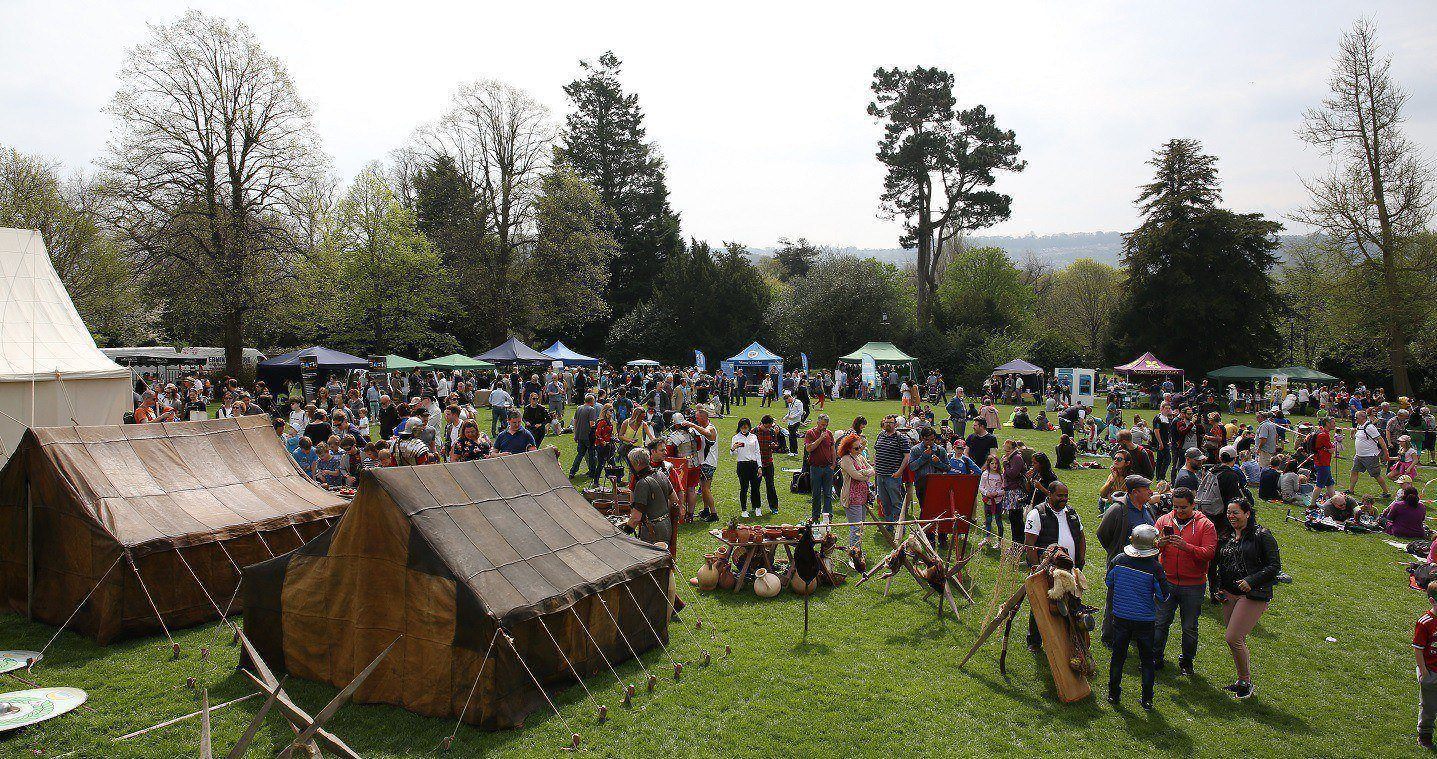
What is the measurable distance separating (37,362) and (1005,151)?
1571 inches

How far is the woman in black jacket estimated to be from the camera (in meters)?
6.27

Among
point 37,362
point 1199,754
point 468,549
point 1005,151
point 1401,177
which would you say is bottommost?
point 1199,754

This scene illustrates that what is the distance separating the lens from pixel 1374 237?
32.5 m

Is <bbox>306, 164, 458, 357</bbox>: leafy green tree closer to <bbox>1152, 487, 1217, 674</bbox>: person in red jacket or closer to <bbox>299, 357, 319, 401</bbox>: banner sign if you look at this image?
<bbox>299, 357, 319, 401</bbox>: banner sign

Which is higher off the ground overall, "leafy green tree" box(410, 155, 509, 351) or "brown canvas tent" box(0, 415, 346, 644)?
"leafy green tree" box(410, 155, 509, 351)

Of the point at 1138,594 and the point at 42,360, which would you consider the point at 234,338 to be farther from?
the point at 1138,594

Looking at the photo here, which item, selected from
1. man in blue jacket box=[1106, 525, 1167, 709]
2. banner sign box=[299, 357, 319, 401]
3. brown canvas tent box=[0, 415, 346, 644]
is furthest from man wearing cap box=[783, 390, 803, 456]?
banner sign box=[299, 357, 319, 401]

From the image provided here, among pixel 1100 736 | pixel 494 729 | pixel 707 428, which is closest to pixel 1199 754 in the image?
pixel 1100 736

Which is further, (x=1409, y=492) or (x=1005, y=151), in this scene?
(x=1005, y=151)

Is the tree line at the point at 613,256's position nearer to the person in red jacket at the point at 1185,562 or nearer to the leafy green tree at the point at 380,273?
the leafy green tree at the point at 380,273

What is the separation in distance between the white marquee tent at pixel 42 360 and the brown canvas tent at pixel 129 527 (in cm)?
526

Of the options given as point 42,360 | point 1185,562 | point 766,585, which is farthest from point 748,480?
point 42,360

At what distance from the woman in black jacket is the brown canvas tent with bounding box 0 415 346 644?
371 inches

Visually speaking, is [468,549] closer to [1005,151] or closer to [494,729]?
[494,729]
